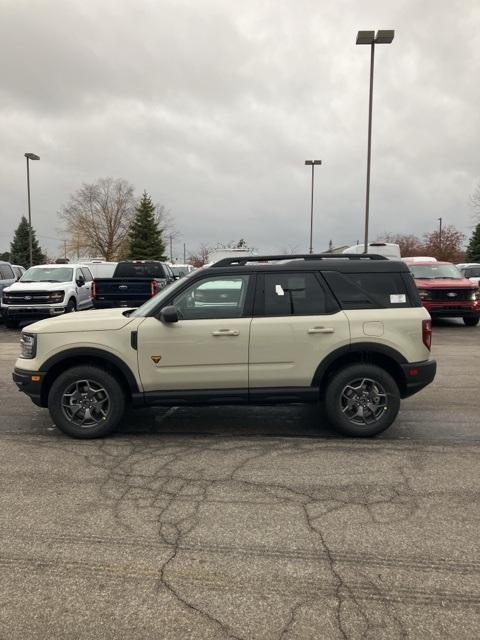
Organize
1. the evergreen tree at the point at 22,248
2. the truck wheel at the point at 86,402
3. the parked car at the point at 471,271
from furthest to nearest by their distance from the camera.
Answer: the evergreen tree at the point at 22,248 < the parked car at the point at 471,271 < the truck wheel at the point at 86,402

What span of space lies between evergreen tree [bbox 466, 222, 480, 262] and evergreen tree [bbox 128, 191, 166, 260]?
35294 millimetres

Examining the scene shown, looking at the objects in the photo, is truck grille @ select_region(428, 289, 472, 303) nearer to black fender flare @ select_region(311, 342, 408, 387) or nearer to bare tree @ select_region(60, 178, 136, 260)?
black fender flare @ select_region(311, 342, 408, 387)

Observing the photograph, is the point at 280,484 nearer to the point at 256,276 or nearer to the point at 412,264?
the point at 256,276

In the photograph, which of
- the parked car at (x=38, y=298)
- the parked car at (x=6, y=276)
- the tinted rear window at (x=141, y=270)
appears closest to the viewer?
the parked car at (x=38, y=298)

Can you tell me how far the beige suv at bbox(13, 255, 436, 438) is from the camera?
16.6 ft

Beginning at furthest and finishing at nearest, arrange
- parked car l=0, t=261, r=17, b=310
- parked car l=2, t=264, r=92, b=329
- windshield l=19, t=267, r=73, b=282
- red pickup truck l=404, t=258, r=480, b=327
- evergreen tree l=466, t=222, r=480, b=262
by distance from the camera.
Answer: evergreen tree l=466, t=222, r=480, b=262, parked car l=0, t=261, r=17, b=310, windshield l=19, t=267, r=73, b=282, parked car l=2, t=264, r=92, b=329, red pickup truck l=404, t=258, r=480, b=327

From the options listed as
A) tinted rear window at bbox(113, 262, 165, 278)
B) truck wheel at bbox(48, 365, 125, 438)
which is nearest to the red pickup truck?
tinted rear window at bbox(113, 262, 165, 278)

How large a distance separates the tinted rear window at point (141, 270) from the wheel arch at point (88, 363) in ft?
41.3

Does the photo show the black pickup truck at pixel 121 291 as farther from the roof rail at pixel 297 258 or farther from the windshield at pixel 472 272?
the windshield at pixel 472 272

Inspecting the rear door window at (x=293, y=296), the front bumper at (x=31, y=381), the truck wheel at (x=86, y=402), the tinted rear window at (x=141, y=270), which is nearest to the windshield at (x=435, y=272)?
the tinted rear window at (x=141, y=270)

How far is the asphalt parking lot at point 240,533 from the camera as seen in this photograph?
250cm

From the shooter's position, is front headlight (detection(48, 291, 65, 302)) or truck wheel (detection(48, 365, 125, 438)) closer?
truck wheel (detection(48, 365, 125, 438))

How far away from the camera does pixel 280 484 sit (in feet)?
13.3

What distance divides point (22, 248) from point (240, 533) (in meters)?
79.8
